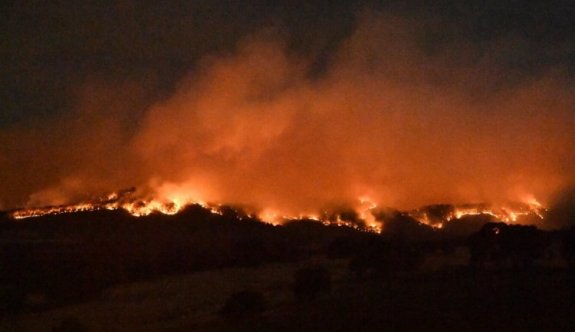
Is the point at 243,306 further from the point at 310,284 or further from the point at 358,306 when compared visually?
the point at 310,284

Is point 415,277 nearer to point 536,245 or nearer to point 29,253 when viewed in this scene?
point 536,245

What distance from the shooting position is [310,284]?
39.3 metres

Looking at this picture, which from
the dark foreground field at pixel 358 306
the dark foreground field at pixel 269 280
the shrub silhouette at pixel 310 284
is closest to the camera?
the dark foreground field at pixel 358 306

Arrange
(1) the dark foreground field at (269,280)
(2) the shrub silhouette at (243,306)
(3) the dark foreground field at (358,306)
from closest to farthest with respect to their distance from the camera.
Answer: (3) the dark foreground field at (358,306) < (1) the dark foreground field at (269,280) < (2) the shrub silhouette at (243,306)

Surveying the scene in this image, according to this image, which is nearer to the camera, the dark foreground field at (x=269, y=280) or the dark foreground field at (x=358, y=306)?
the dark foreground field at (x=358, y=306)

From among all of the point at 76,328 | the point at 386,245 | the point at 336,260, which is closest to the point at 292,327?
the point at 76,328

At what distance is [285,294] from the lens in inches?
1681

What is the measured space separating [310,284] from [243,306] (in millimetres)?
5938

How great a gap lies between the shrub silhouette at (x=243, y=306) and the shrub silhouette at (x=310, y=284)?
3995 mm

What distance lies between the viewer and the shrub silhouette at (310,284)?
38.8m

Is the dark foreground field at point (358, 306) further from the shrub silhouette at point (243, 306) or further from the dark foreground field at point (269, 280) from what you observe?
the shrub silhouette at point (243, 306)

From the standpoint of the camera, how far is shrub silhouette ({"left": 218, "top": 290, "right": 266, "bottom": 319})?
33906 millimetres

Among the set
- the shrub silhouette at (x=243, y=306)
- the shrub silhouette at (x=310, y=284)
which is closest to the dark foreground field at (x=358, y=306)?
the shrub silhouette at (x=243, y=306)

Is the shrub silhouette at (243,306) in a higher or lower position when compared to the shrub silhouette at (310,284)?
lower
